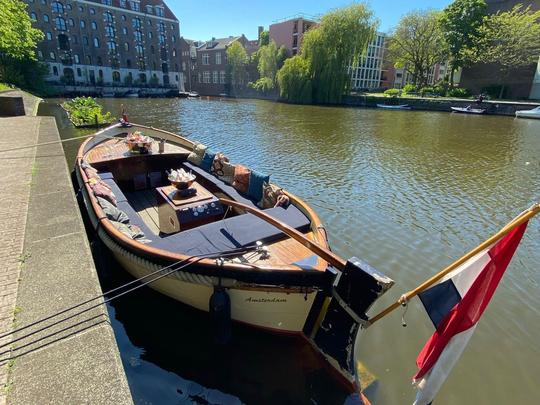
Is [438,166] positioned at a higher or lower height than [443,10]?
lower

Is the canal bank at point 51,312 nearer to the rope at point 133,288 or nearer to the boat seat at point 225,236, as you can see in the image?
the rope at point 133,288

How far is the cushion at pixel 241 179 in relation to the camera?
767cm

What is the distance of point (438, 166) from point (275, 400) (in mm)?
14804

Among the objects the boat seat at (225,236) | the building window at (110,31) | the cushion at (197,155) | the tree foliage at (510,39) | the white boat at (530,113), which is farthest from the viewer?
the building window at (110,31)

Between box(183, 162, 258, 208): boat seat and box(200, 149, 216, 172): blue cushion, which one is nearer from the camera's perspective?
box(183, 162, 258, 208): boat seat

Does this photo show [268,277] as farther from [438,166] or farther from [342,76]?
[342,76]

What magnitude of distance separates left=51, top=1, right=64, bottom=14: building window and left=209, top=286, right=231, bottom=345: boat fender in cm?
7543

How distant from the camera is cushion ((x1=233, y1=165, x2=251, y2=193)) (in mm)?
7668

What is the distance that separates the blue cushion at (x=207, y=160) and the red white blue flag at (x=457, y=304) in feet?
22.2

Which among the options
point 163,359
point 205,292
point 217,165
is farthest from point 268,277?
point 217,165

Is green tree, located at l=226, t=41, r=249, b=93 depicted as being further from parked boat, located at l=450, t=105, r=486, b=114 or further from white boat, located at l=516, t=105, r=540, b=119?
white boat, located at l=516, t=105, r=540, b=119

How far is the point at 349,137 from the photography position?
→ 22.8 meters

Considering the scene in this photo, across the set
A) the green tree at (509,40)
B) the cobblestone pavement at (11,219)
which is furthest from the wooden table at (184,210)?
the green tree at (509,40)

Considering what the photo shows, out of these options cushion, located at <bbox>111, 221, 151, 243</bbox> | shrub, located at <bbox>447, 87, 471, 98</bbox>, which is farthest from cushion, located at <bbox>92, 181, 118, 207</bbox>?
shrub, located at <bbox>447, 87, 471, 98</bbox>
